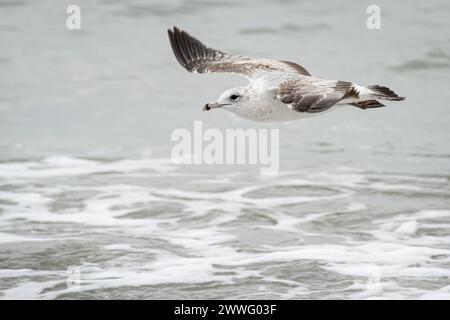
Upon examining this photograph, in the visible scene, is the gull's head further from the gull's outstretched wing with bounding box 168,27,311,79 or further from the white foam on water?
the white foam on water

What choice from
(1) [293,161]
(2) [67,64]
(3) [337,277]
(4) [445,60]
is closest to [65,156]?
(1) [293,161]

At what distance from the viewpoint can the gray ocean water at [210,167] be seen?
9250 millimetres

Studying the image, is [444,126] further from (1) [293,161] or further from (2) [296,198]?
(2) [296,198]

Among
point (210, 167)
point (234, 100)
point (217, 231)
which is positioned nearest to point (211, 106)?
point (234, 100)

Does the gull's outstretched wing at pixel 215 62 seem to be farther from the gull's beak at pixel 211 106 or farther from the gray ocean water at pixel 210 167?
the gray ocean water at pixel 210 167

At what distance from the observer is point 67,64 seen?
16.7 meters

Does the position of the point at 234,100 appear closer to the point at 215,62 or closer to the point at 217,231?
the point at 215,62

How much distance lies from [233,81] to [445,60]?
10.7 ft

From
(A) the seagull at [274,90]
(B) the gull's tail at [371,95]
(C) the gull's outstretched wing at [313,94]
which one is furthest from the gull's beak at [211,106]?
(B) the gull's tail at [371,95]

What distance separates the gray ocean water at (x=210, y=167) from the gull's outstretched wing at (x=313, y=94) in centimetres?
146

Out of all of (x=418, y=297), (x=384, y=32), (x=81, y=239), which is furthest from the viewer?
(x=384, y=32)

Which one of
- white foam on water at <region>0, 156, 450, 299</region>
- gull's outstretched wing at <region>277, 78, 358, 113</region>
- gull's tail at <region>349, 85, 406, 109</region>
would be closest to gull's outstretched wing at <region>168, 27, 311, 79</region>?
gull's outstretched wing at <region>277, 78, 358, 113</region>

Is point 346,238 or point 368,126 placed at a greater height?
point 368,126

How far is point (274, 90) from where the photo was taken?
9.48 metres
